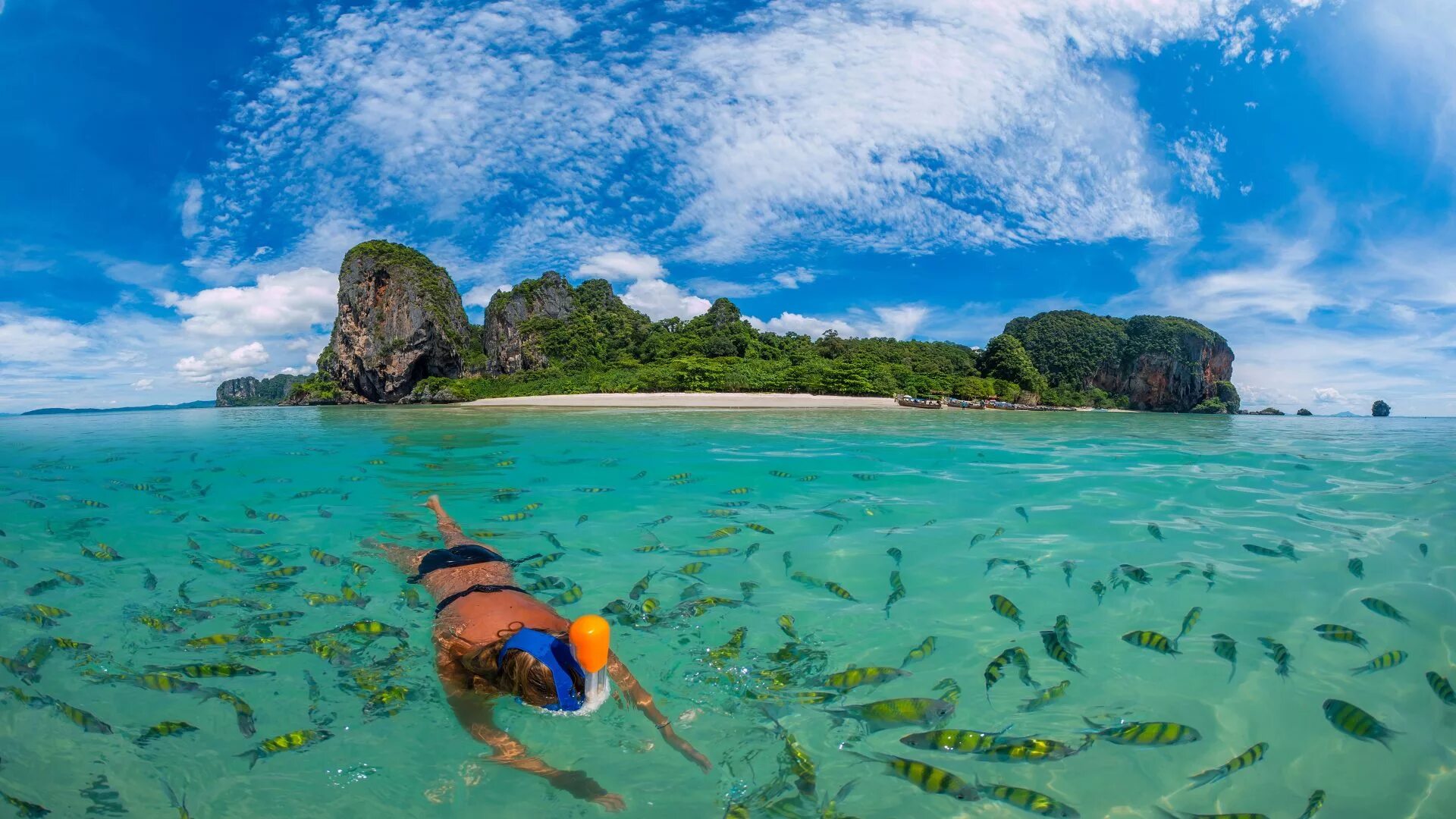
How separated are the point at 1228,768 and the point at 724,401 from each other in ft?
166

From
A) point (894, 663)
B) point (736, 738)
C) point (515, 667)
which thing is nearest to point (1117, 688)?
point (894, 663)

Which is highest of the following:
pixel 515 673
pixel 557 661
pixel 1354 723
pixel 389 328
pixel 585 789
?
pixel 389 328

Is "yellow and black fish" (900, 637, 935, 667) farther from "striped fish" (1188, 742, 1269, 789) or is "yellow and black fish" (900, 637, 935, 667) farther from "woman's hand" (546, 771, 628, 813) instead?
"woman's hand" (546, 771, 628, 813)

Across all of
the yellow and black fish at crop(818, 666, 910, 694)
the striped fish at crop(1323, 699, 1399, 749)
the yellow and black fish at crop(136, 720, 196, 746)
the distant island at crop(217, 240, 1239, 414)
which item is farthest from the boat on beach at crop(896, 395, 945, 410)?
the yellow and black fish at crop(136, 720, 196, 746)

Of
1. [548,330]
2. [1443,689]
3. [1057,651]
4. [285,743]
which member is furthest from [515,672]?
[548,330]

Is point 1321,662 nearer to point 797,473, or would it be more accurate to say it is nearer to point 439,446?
point 797,473

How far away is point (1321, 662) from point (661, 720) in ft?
16.1

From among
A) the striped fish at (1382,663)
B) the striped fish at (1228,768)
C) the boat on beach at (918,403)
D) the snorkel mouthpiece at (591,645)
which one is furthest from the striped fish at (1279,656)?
the boat on beach at (918,403)

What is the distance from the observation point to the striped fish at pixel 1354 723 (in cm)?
317

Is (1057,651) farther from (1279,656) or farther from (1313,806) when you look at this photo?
(1279,656)

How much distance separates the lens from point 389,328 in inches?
3423

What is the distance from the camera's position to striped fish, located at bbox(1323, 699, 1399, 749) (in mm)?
3174

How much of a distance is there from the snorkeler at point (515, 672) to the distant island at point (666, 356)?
57746mm

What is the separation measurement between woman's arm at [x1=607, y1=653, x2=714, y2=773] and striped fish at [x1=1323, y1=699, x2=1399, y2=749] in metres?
3.50
